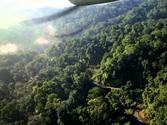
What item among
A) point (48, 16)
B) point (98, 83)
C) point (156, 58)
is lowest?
point (98, 83)

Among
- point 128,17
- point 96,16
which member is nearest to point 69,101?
point 128,17

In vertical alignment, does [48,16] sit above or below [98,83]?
above

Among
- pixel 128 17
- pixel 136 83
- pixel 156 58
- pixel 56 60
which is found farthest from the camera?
pixel 128 17

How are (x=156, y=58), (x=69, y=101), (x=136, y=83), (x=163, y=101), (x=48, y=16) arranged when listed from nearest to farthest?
(x=48, y=16) < (x=163, y=101) < (x=69, y=101) < (x=136, y=83) < (x=156, y=58)

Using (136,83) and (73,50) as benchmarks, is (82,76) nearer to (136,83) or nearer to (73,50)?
(136,83)

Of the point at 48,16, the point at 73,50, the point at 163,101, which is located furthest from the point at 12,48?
the point at 48,16

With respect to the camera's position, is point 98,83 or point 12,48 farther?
point 12,48
